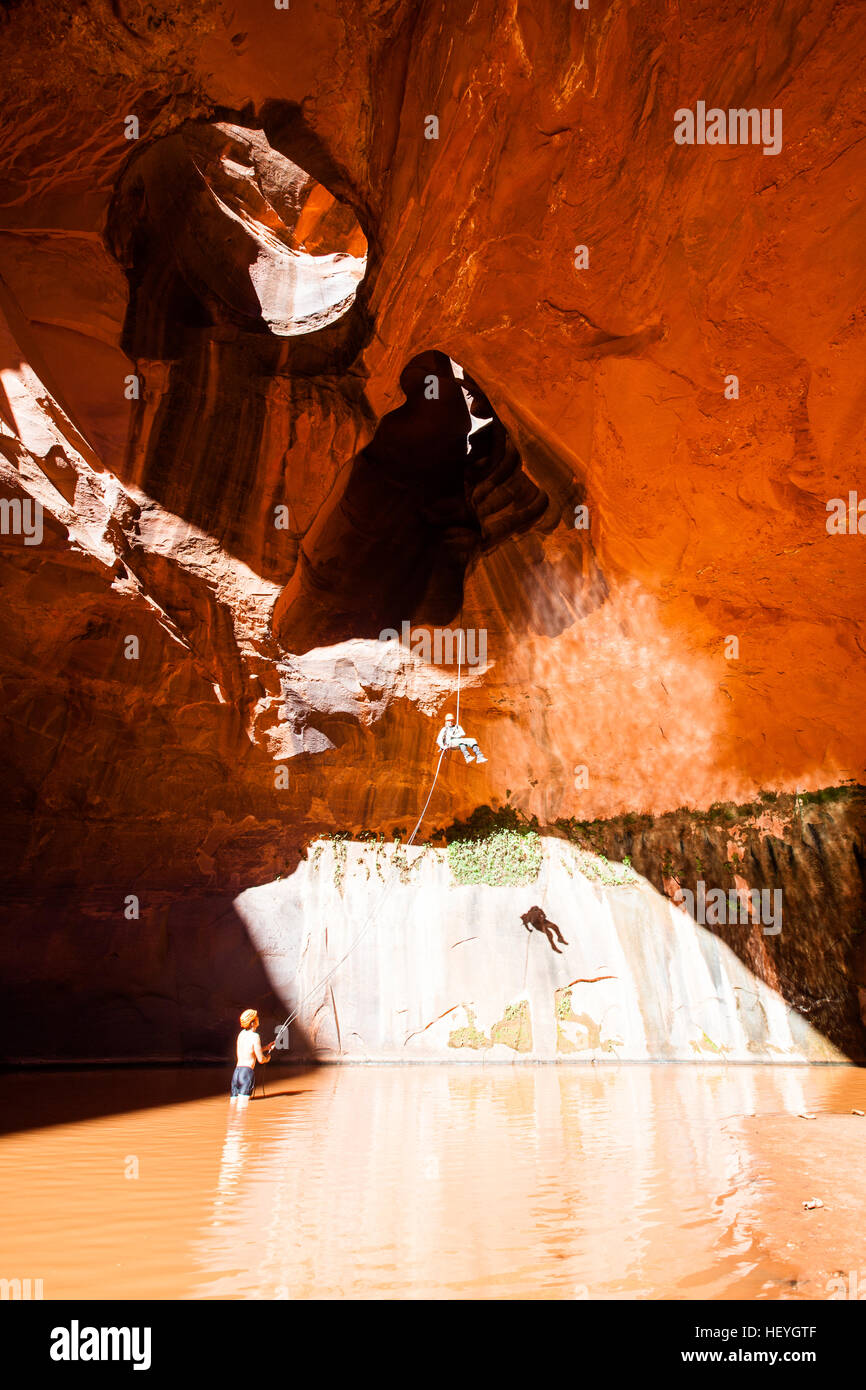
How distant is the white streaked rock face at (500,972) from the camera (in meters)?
13.1

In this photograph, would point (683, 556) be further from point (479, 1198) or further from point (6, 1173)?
point (6, 1173)

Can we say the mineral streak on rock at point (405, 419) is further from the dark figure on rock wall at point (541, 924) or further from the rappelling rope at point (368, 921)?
the dark figure on rock wall at point (541, 924)

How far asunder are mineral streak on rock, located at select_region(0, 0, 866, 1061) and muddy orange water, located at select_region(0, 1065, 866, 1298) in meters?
5.80

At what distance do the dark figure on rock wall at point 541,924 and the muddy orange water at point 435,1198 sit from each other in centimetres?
549

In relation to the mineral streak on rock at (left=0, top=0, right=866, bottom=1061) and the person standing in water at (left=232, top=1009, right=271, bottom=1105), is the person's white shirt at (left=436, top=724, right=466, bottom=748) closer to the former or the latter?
the mineral streak on rock at (left=0, top=0, right=866, bottom=1061)

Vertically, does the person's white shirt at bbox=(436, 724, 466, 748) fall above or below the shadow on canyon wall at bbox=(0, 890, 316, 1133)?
above

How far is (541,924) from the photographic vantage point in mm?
13969

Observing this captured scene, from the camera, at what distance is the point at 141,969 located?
12891 mm

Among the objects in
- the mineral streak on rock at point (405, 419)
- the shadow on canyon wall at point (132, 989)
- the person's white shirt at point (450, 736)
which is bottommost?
the shadow on canyon wall at point (132, 989)

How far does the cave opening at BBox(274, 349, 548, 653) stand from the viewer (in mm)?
11922

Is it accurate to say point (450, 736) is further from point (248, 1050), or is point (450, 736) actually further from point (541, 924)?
point (541, 924)

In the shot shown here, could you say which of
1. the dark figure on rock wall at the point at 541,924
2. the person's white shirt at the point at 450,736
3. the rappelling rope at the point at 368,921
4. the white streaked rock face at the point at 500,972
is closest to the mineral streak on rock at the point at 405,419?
the rappelling rope at the point at 368,921

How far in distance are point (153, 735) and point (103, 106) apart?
337 inches

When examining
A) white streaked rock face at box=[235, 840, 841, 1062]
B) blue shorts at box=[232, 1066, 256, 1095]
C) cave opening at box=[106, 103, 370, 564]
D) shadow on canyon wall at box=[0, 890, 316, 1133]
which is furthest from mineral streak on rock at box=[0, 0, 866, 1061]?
blue shorts at box=[232, 1066, 256, 1095]
